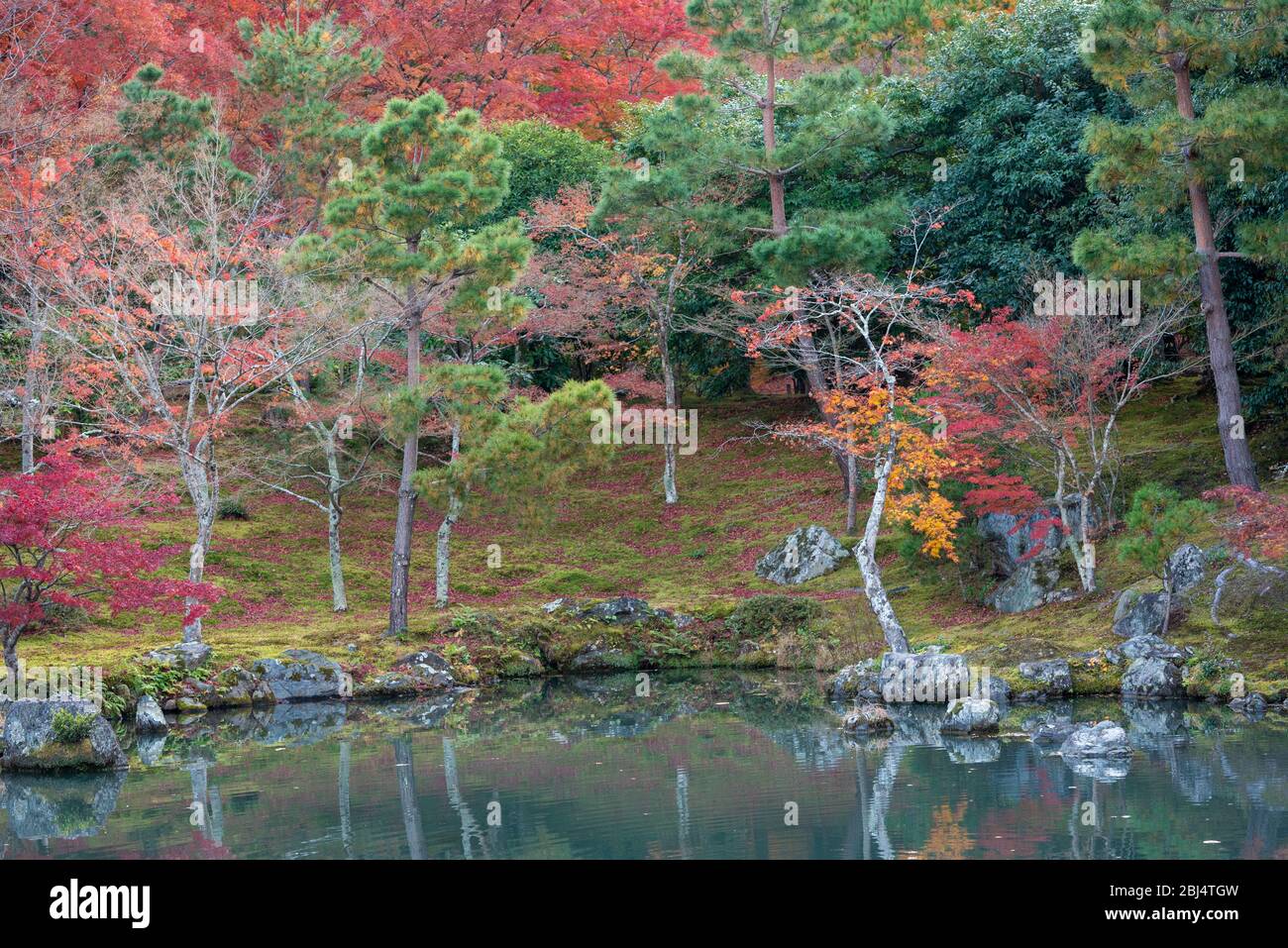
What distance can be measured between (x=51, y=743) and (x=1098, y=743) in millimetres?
10173

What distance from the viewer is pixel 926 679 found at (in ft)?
51.2

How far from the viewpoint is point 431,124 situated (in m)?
18.5

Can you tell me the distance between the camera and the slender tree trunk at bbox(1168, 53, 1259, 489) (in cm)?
1828

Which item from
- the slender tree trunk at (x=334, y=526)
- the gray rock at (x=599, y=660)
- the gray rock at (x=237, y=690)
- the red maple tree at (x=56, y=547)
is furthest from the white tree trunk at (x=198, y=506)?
the gray rock at (x=599, y=660)

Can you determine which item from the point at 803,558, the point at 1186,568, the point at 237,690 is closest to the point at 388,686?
the point at 237,690

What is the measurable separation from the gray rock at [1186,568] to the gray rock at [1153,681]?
5.79ft

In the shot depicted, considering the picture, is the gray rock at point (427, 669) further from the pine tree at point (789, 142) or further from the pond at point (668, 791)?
the pine tree at point (789, 142)

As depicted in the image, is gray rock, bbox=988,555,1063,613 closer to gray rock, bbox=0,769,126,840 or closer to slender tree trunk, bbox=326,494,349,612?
slender tree trunk, bbox=326,494,349,612

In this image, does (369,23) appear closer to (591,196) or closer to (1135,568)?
(591,196)

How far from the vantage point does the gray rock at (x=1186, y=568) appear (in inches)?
656

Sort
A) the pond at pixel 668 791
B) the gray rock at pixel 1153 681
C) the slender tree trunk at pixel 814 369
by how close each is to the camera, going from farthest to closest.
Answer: the slender tree trunk at pixel 814 369, the gray rock at pixel 1153 681, the pond at pixel 668 791

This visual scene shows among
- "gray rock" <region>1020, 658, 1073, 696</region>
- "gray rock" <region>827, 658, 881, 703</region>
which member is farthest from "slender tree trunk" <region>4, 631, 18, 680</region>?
"gray rock" <region>1020, 658, 1073, 696</region>

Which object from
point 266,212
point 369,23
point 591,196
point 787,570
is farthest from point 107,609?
point 369,23

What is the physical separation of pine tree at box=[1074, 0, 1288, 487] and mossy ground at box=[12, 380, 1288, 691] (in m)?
3.63
